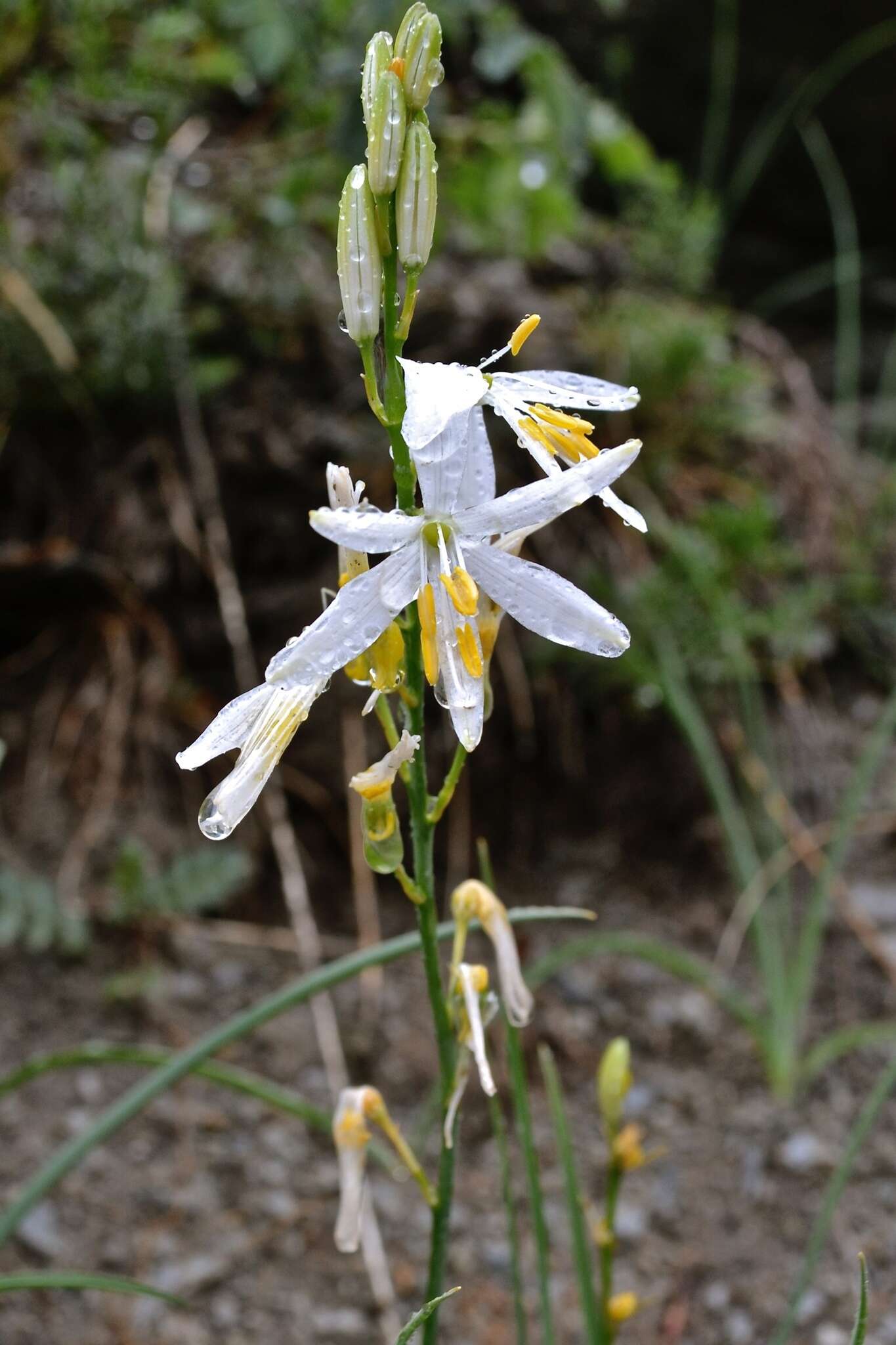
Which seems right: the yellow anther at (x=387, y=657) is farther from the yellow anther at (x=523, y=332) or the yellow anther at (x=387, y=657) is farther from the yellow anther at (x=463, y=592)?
the yellow anther at (x=523, y=332)

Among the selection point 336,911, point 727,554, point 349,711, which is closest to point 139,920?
point 336,911

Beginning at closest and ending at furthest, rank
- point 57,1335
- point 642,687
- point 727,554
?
point 57,1335 < point 642,687 < point 727,554

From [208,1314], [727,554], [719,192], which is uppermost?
[719,192]

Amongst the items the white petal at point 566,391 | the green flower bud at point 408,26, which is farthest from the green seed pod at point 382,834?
the green flower bud at point 408,26

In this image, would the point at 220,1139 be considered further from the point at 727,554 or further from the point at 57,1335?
the point at 727,554

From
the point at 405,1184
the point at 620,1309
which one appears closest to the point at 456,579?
the point at 620,1309
